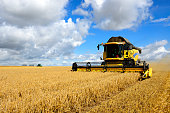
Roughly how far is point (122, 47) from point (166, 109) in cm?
1004

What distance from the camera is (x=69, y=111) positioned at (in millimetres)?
4066

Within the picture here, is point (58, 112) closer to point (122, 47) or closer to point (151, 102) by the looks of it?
point (151, 102)

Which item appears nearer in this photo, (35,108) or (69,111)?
(35,108)

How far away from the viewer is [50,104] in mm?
3604

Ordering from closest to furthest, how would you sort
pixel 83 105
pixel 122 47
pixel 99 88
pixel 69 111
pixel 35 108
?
pixel 35 108 → pixel 69 111 → pixel 83 105 → pixel 99 88 → pixel 122 47

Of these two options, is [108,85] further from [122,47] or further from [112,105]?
[122,47]

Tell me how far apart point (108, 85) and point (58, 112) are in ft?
10.2

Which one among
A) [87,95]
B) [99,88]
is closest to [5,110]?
[87,95]

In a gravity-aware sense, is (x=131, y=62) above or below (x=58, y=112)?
above

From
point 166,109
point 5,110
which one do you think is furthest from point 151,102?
point 5,110

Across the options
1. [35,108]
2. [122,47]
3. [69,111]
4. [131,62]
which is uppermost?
[122,47]

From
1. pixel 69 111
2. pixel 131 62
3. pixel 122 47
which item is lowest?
pixel 69 111

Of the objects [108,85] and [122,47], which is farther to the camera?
[122,47]

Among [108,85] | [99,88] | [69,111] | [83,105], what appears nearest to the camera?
[69,111]
